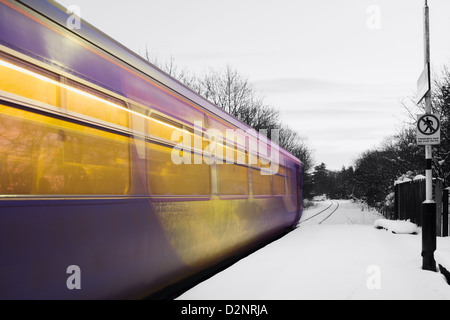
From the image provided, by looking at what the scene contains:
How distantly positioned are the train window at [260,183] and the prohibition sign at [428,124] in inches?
136

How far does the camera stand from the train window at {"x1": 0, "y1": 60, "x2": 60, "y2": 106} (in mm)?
2532

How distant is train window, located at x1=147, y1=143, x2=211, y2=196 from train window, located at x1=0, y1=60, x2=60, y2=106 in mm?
1374

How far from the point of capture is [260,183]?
8.86m

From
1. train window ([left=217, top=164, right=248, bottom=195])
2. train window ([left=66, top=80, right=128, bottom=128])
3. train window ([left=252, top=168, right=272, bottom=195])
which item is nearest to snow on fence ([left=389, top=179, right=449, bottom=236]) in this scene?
train window ([left=252, top=168, right=272, bottom=195])

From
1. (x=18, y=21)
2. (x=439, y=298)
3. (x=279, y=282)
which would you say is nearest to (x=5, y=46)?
(x=18, y=21)

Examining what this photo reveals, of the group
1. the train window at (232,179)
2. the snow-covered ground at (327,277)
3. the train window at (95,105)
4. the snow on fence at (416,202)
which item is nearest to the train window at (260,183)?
the train window at (232,179)

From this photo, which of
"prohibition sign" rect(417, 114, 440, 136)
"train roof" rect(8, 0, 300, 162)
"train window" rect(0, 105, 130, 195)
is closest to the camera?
"train window" rect(0, 105, 130, 195)

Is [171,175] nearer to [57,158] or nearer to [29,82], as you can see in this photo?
[57,158]

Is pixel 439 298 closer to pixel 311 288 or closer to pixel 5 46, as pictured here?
pixel 311 288

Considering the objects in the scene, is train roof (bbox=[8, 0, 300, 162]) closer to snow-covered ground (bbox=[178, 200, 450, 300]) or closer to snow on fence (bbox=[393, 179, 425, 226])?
snow-covered ground (bbox=[178, 200, 450, 300])

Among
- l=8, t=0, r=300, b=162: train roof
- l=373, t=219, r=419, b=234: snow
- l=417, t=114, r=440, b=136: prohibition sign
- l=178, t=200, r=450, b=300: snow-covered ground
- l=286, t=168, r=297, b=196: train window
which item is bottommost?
l=373, t=219, r=419, b=234: snow

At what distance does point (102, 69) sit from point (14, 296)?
6.62 ft

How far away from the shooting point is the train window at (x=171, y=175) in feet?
13.7

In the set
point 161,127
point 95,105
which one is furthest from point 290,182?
point 95,105
